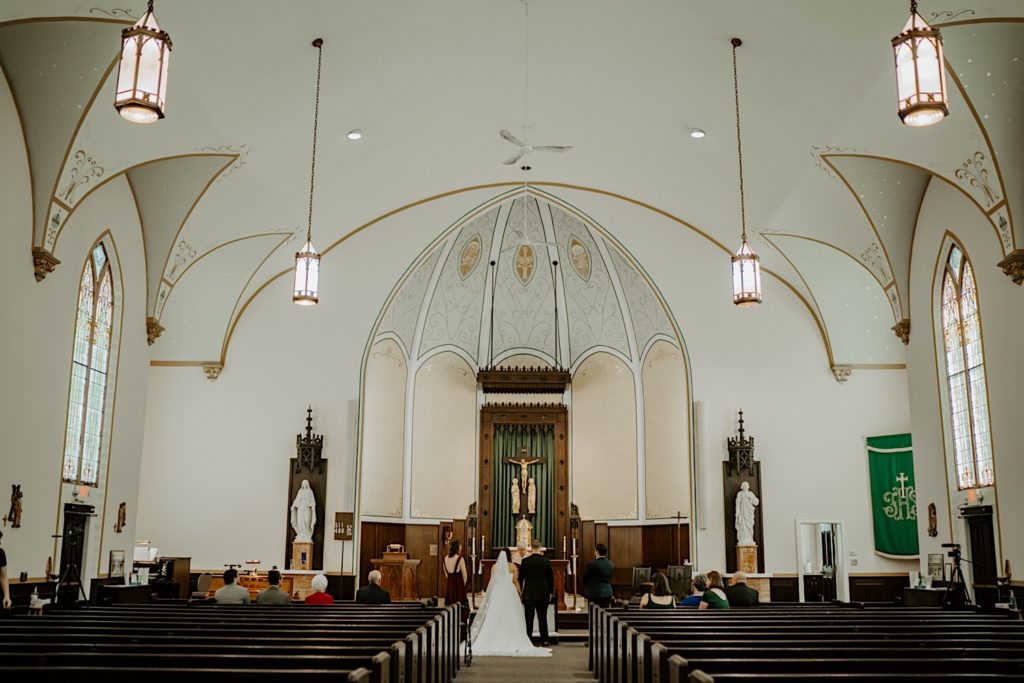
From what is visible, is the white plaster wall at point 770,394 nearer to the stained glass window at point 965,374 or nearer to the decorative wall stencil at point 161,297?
the stained glass window at point 965,374

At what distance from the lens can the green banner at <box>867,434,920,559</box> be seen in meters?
17.5

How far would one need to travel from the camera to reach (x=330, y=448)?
1805 cm

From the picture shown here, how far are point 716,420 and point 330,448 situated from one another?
751 cm

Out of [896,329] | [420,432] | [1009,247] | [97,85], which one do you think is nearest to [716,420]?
[896,329]

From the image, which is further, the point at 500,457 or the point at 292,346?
the point at 500,457

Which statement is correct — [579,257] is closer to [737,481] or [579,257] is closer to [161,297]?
[737,481]

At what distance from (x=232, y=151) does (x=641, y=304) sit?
9447 mm

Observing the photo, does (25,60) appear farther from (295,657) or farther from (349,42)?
(295,657)

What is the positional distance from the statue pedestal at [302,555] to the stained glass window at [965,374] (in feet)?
36.1

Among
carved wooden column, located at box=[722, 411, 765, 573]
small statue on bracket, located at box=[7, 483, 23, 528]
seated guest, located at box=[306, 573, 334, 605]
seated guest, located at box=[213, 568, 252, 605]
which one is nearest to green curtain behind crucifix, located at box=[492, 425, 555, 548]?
carved wooden column, located at box=[722, 411, 765, 573]

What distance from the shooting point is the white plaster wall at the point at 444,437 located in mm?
20328

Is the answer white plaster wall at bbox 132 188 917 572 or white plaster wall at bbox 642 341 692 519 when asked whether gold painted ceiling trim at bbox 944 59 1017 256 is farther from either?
white plaster wall at bbox 642 341 692 519

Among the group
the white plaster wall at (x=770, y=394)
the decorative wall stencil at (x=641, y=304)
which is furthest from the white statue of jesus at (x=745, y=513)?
the decorative wall stencil at (x=641, y=304)

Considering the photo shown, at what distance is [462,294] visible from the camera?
2066 cm
